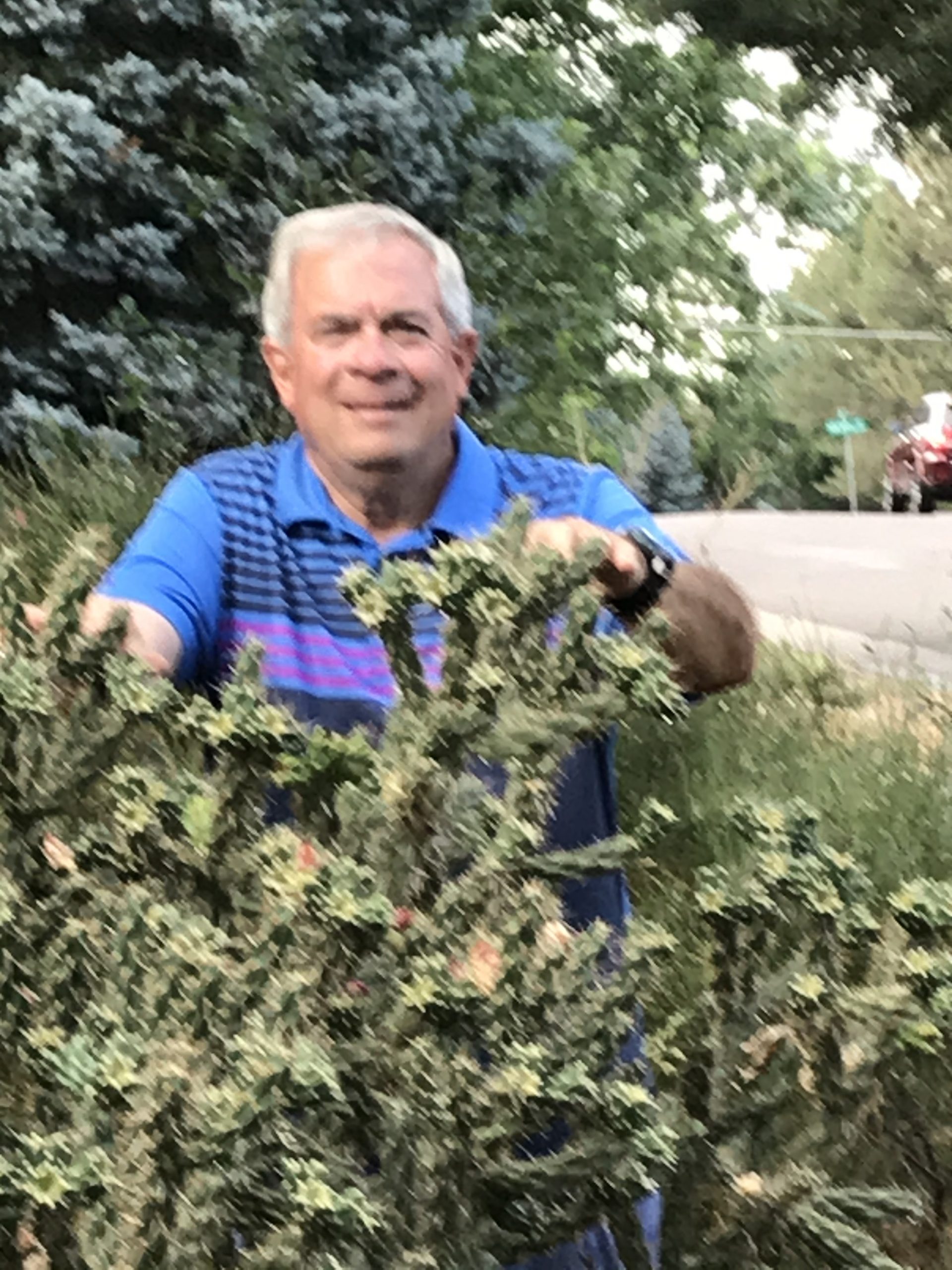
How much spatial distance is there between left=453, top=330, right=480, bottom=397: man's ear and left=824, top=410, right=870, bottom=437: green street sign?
1.74 ft

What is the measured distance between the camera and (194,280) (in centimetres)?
200

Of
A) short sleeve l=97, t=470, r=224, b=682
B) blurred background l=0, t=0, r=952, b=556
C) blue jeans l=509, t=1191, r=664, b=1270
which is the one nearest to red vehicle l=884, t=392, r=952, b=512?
blurred background l=0, t=0, r=952, b=556

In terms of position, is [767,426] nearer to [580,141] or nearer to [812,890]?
[580,141]

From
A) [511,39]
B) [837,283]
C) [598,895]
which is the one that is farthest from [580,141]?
[598,895]

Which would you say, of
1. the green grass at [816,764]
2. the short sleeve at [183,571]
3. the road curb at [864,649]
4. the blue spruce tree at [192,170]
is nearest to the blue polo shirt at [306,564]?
the short sleeve at [183,571]

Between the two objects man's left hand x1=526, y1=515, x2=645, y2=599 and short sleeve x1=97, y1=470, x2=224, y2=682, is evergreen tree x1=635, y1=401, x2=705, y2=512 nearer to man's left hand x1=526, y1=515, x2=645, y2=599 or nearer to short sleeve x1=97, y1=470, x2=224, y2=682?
short sleeve x1=97, y1=470, x2=224, y2=682

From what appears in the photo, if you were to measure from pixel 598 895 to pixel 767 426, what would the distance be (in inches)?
30.3

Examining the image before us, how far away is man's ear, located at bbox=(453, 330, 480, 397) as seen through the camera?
3.67ft

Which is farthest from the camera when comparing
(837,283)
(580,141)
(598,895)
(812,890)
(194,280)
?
(580,141)

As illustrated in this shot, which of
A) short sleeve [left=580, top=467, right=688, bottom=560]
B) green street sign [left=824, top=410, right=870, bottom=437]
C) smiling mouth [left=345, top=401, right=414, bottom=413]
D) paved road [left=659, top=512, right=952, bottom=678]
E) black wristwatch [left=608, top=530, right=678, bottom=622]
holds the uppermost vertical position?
smiling mouth [left=345, top=401, right=414, bottom=413]

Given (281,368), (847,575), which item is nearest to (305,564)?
(281,368)

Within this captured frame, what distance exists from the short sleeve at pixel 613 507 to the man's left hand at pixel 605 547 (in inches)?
9.2

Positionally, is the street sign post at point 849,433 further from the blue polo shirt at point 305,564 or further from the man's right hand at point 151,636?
the man's right hand at point 151,636

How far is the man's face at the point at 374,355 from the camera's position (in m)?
1.07
